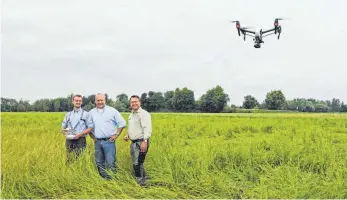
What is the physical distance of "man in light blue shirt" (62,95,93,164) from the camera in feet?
19.3

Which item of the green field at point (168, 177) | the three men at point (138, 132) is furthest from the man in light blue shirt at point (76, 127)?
the three men at point (138, 132)

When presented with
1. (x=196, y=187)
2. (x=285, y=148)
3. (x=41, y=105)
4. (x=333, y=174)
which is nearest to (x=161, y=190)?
(x=196, y=187)

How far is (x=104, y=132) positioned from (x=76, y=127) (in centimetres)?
60

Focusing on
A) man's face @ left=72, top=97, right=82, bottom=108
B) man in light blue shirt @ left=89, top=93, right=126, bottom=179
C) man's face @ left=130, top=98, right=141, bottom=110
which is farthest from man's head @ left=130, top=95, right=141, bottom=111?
man's face @ left=72, top=97, right=82, bottom=108

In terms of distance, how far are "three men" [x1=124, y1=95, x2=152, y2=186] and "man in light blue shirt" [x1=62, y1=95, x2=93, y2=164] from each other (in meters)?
0.78

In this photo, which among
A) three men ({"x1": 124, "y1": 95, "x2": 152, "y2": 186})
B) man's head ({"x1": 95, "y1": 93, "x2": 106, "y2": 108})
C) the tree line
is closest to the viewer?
three men ({"x1": 124, "y1": 95, "x2": 152, "y2": 186})

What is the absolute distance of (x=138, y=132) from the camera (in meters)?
5.44

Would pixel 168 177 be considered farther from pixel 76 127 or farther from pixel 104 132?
pixel 76 127

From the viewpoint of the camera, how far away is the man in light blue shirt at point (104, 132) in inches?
222

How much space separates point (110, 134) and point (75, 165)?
703 mm

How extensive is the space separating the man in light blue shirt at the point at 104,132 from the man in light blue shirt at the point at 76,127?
21 cm

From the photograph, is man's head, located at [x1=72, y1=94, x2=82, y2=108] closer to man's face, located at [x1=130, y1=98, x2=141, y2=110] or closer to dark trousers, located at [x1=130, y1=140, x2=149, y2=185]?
man's face, located at [x1=130, y1=98, x2=141, y2=110]

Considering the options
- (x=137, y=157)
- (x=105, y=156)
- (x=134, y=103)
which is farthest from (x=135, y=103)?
(x=105, y=156)

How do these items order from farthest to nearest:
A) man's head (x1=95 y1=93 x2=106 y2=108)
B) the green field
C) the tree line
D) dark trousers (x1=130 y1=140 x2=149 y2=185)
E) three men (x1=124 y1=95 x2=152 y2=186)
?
the tree line, man's head (x1=95 y1=93 x2=106 y2=108), dark trousers (x1=130 y1=140 x2=149 y2=185), three men (x1=124 y1=95 x2=152 y2=186), the green field
